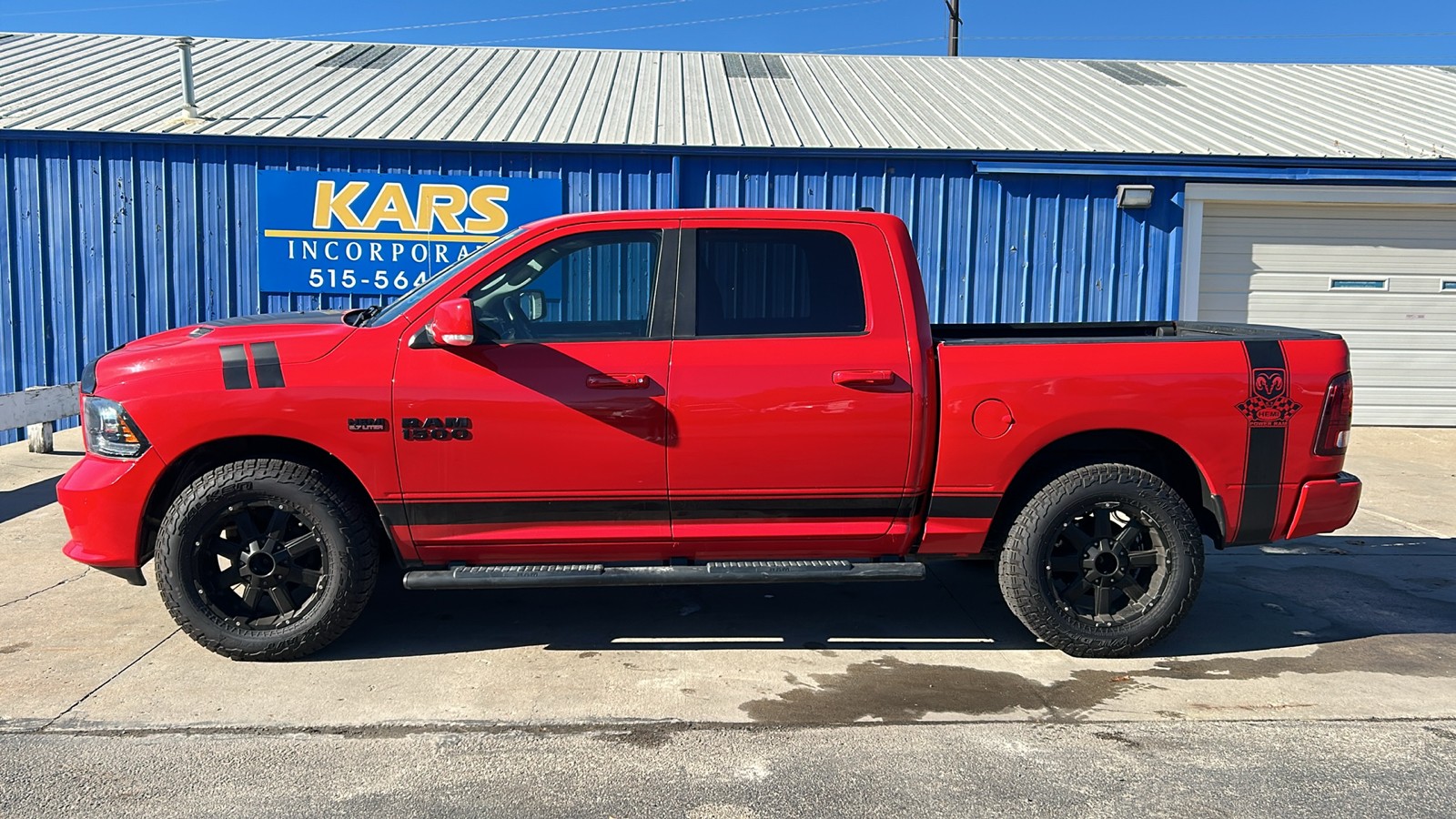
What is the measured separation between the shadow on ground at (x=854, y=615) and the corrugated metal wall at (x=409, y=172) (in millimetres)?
5391

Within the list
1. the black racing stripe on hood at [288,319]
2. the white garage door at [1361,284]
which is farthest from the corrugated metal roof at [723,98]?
the black racing stripe on hood at [288,319]

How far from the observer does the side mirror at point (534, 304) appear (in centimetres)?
421

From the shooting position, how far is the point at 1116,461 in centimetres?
449

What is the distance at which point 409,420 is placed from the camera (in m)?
4.07

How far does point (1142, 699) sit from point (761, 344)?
2.04 meters

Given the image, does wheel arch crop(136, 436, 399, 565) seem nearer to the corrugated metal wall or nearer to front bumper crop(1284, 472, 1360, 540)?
front bumper crop(1284, 472, 1360, 540)

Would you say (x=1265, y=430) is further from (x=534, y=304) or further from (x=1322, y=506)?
(x=534, y=304)

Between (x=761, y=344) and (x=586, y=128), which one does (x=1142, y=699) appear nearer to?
(x=761, y=344)

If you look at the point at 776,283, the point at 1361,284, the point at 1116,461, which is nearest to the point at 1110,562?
the point at 1116,461

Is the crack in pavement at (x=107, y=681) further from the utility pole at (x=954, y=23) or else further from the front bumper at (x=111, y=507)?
the utility pole at (x=954, y=23)

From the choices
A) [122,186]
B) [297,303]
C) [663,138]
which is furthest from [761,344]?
[122,186]

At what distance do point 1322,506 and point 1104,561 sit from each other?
976 millimetres

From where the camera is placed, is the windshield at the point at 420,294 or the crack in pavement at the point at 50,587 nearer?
the windshield at the point at 420,294

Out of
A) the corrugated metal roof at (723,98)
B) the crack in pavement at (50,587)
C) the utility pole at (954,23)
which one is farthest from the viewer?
the utility pole at (954,23)
